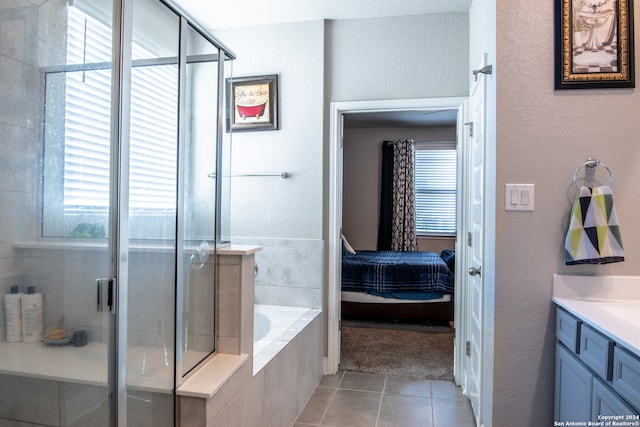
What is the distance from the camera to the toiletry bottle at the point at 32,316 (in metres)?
1.02

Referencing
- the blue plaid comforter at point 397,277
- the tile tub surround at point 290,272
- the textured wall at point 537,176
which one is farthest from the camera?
the blue plaid comforter at point 397,277

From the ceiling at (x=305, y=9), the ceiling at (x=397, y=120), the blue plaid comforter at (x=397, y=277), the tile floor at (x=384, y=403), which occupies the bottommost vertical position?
the tile floor at (x=384, y=403)

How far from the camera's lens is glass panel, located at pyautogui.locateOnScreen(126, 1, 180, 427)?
1.29 m

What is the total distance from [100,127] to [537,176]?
1616 millimetres

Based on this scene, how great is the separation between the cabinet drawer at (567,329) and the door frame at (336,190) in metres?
1.33

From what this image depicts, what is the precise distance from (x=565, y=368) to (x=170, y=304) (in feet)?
4.85

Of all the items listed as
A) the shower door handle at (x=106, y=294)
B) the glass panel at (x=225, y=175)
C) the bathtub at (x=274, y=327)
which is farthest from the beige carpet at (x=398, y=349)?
the shower door handle at (x=106, y=294)

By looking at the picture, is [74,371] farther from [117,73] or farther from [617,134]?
[617,134]

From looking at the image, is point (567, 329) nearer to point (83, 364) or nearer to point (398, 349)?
point (83, 364)

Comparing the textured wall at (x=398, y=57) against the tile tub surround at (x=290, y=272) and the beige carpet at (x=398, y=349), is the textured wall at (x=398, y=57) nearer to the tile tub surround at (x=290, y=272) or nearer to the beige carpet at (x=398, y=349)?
the tile tub surround at (x=290, y=272)

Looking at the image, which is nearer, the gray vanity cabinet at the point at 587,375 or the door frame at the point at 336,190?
the gray vanity cabinet at the point at 587,375

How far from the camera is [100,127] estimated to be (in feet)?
3.78

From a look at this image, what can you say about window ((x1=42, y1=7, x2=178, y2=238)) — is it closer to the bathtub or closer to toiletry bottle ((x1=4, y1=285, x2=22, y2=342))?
toiletry bottle ((x1=4, y1=285, x2=22, y2=342))

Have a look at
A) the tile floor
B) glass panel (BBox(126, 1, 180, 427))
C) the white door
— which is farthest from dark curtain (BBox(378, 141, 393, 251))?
glass panel (BBox(126, 1, 180, 427))
